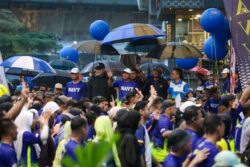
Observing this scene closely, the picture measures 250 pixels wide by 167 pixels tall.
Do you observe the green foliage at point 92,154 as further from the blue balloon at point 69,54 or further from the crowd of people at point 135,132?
the blue balloon at point 69,54

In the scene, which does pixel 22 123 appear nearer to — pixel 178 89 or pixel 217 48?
pixel 178 89

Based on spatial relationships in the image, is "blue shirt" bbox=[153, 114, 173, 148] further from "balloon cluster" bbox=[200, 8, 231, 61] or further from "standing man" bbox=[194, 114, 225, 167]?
"balloon cluster" bbox=[200, 8, 231, 61]

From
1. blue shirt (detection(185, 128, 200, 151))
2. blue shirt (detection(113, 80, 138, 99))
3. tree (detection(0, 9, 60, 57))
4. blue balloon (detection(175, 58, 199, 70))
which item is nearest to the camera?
blue shirt (detection(185, 128, 200, 151))

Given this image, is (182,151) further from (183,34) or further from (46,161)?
(183,34)

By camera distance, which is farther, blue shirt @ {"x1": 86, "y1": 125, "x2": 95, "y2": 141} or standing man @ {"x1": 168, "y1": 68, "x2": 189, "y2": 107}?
standing man @ {"x1": 168, "y1": 68, "x2": 189, "y2": 107}

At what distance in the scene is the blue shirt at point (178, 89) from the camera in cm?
1487

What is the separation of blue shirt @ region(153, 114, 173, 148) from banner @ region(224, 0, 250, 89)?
3.79 meters

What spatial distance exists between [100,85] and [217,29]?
116 inches

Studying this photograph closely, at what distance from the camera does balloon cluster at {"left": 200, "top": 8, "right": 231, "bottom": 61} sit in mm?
15492

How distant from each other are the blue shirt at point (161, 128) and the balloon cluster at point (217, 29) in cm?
590

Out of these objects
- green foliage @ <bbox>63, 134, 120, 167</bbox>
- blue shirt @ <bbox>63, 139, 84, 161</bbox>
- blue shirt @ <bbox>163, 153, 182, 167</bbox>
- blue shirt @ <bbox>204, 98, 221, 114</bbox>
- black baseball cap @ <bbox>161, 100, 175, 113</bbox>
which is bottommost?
blue shirt @ <bbox>204, 98, 221, 114</bbox>

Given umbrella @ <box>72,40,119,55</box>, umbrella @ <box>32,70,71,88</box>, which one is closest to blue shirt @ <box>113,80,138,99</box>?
umbrella @ <box>72,40,119,55</box>

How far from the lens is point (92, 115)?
1013cm

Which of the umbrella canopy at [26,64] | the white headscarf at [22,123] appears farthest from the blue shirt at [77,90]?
the white headscarf at [22,123]
